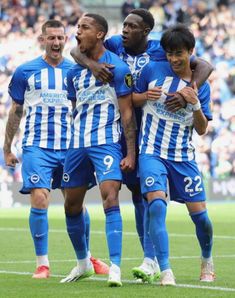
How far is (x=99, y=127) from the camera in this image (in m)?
9.01

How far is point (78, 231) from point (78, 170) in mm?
595

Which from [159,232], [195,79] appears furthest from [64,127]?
[159,232]

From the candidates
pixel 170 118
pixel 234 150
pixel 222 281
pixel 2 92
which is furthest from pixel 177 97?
pixel 234 150

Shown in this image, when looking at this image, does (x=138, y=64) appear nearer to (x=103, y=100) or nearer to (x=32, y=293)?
(x=103, y=100)

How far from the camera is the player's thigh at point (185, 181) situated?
8.96 m

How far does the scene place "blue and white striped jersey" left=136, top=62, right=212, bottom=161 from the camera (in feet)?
29.3

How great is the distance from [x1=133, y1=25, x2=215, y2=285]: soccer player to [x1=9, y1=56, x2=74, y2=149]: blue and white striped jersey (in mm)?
1514

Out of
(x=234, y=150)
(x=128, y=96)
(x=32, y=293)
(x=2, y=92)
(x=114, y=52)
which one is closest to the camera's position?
(x=32, y=293)

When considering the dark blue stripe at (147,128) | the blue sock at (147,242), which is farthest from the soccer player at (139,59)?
the dark blue stripe at (147,128)

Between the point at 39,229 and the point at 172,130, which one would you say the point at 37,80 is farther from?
the point at 172,130

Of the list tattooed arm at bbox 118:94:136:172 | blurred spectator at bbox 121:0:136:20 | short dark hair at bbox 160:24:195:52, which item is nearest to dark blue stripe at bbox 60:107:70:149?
tattooed arm at bbox 118:94:136:172

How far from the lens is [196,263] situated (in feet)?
36.0

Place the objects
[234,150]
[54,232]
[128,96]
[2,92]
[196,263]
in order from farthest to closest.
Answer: [234,150] < [2,92] < [54,232] < [196,263] < [128,96]

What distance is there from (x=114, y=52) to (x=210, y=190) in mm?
16967
